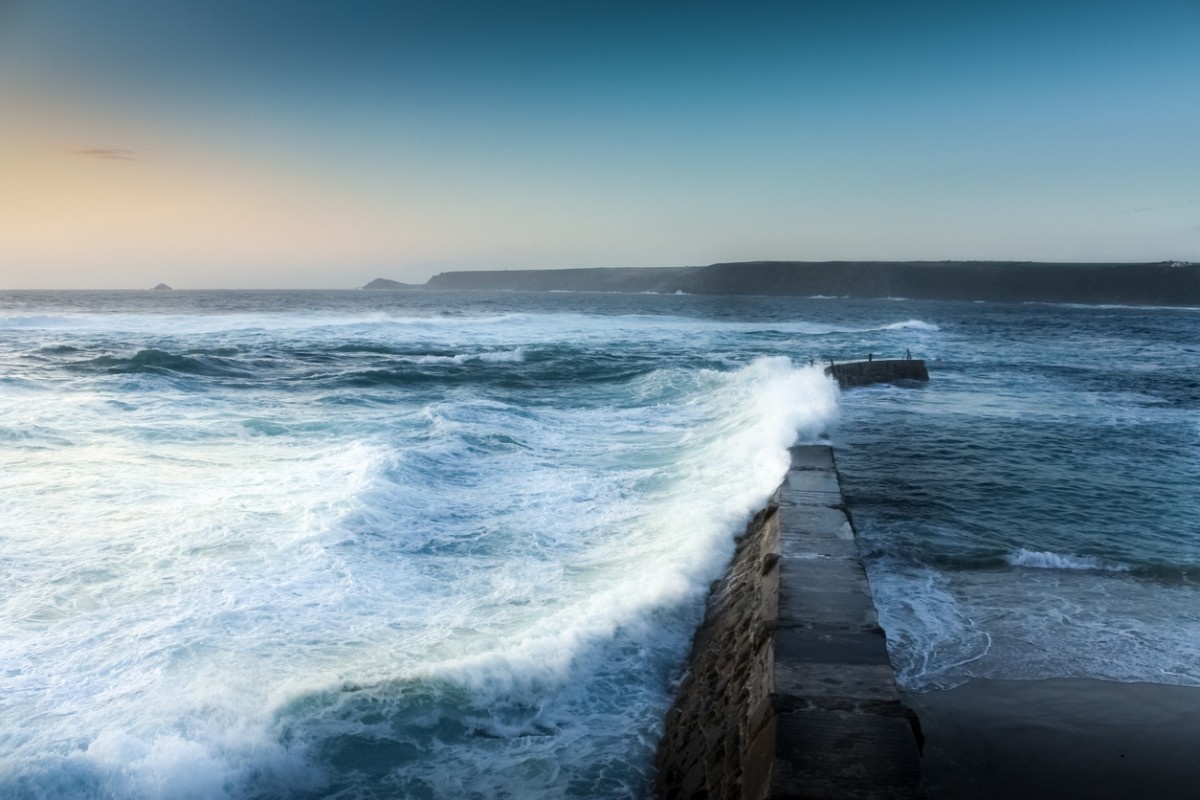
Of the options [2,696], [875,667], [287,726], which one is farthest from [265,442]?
[875,667]

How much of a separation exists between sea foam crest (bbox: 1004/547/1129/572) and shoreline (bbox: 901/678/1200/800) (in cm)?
268

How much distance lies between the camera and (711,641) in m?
6.82

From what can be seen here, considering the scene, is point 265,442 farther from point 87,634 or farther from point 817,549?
point 817,549

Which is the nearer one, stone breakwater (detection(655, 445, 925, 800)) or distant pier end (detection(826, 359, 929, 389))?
Result: stone breakwater (detection(655, 445, 925, 800))

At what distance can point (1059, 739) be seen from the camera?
545cm

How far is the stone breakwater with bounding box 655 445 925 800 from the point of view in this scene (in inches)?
169

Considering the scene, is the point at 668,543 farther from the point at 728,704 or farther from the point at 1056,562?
the point at 1056,562

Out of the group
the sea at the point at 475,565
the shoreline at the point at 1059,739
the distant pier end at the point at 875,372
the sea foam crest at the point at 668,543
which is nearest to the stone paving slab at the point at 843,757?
the shoreline at the point at 1059,739

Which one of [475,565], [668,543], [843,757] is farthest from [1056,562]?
[475,565]

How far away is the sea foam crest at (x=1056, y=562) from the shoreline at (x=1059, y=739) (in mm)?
2679

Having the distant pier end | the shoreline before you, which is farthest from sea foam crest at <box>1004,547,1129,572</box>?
the distant pier end

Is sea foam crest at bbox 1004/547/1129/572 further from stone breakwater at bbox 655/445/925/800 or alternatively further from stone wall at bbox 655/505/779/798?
stone wall at bbox 655/505/779/798

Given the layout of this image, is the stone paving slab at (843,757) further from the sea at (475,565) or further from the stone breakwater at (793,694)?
the sea at (475,565)

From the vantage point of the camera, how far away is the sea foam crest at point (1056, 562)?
8.70 metres
